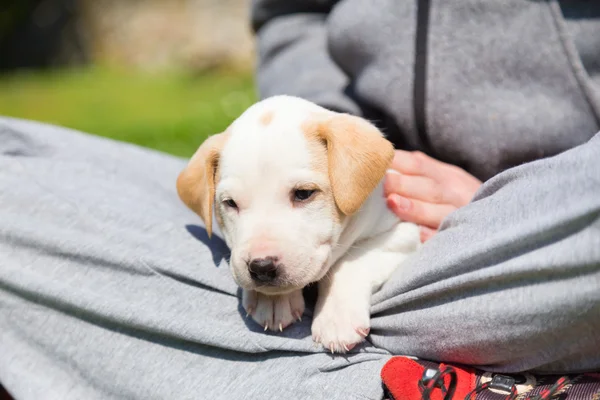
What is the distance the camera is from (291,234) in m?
1.97

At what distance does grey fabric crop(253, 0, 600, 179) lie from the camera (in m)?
2.35

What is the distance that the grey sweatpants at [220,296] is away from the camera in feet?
5.36

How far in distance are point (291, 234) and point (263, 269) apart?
0.46 feet

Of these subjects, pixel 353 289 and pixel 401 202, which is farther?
pixel 401 202

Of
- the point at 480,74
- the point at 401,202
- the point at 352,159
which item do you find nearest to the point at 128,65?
the point at 480,74

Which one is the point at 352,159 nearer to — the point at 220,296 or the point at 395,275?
the point at 395,275

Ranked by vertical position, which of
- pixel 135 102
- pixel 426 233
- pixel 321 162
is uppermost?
pixel 321 162

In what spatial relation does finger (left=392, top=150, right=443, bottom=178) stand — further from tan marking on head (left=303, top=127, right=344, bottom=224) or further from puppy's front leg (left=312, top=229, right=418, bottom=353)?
tan marking on head (left=303, top=127, right=344, bottom=224)

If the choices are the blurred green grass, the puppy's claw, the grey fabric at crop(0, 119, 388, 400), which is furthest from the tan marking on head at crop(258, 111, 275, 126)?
the blurred green grass

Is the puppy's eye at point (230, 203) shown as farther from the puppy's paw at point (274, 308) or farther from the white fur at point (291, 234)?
the puppy's paw at point (274, 308)

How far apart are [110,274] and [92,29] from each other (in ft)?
37.8

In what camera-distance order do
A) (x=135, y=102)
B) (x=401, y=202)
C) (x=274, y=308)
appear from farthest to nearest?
(x=135, y=102)
(x=401, y=202)
(x=274, y=308)

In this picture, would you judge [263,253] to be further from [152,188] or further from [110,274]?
[152,188]

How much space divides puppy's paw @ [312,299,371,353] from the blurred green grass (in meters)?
3.43
